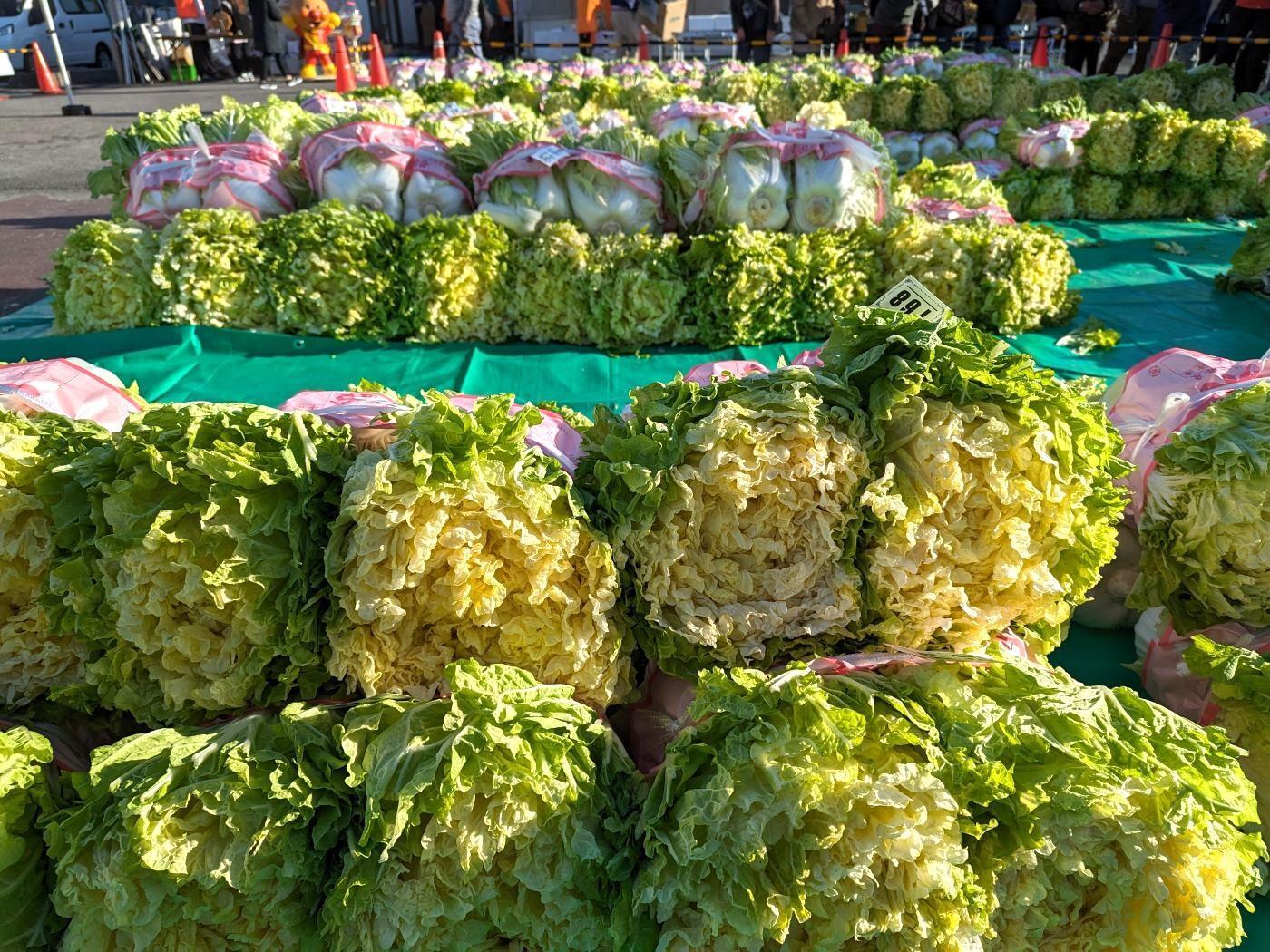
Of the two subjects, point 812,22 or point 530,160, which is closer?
point 530,160

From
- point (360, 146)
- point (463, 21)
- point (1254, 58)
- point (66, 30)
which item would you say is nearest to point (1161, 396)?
point (360, 146)

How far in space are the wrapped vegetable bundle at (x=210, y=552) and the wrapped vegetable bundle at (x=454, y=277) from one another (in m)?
3.05

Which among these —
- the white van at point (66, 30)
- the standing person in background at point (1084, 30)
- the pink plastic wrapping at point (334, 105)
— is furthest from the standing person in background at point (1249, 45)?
the white van at point (66, 30)

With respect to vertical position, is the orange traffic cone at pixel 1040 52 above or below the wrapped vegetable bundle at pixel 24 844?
above

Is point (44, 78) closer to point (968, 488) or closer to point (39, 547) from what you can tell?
point (39, 547)

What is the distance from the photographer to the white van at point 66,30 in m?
20.6

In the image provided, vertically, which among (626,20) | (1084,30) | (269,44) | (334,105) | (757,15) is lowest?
(269,44)

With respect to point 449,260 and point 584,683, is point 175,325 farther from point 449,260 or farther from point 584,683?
point 584,683

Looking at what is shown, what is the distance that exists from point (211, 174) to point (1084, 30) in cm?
1364

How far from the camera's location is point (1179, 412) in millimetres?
2584

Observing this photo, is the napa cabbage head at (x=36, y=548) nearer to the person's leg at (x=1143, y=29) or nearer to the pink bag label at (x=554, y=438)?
the pink bag label at (x=554, y=438)

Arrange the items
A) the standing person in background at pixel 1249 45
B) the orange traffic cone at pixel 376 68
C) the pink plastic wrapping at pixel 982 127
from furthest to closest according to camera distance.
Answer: the orange traffic cone at pixel 376 68 → the standing person in background at pixel 1249 45 → the pink plastic wrapping at pixel 982 127

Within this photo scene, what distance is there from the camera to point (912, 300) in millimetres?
2455

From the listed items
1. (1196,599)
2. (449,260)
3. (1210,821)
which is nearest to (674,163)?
(449,260)
